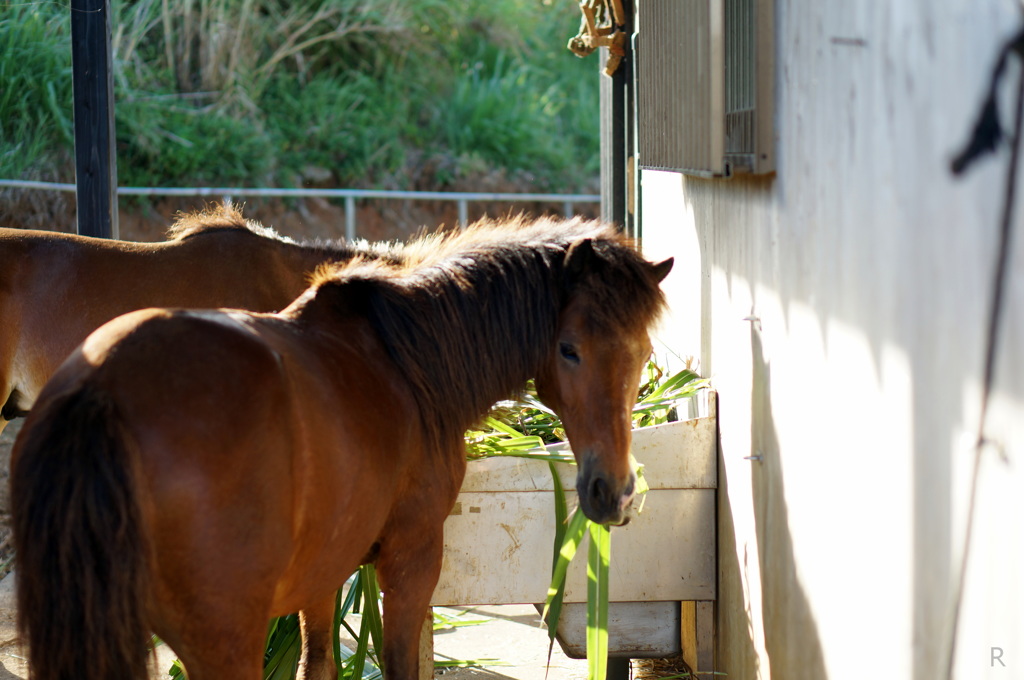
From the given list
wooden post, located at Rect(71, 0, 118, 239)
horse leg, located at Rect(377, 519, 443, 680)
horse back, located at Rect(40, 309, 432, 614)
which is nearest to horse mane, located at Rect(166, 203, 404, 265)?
wooden post, located at Rect(71, 0, 118, 239)

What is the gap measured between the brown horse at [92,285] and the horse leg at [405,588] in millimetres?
1949

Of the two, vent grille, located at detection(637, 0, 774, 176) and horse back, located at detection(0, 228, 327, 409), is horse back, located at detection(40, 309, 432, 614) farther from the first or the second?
horse back, located at detection(0, 228, 327, 409)

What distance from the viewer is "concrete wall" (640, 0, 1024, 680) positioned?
4.38 ft

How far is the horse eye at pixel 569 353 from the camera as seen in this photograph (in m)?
2.44

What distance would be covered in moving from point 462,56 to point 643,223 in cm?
1126

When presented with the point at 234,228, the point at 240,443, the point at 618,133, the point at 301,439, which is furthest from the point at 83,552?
the point at 618,133

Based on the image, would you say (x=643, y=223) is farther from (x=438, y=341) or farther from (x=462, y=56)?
(x=462, y=56)

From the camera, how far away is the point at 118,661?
1.59 metres

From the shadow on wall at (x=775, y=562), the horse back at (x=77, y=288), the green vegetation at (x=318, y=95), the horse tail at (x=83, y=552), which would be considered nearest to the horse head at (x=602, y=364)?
the shadow on wall at (x=775, y=562)

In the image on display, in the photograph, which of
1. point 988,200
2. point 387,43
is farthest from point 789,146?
point 387,43

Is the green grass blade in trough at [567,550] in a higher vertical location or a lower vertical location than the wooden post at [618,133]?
lower

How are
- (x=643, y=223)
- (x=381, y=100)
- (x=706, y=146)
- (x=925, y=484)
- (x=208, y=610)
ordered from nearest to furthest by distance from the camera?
(x=925, y=484) → (x=208, y=610) → (x=706, y=146) → (x=643, y=223) → (x=381, y=100)

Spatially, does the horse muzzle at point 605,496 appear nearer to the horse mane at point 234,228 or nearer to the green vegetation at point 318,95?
the horse mane at point 234,228

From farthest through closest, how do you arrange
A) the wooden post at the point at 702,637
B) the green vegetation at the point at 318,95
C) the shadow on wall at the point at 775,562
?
the green vegetation at the point at 318,95 → the wooden post at the point at 702,637 → the shadow on wall at the point at 775,562
